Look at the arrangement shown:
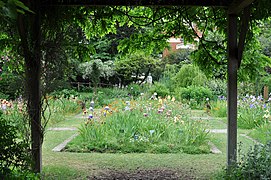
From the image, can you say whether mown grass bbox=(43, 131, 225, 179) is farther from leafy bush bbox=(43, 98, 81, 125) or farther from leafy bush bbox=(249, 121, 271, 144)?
leafy bush bbox=(43, 98, 81, 125)

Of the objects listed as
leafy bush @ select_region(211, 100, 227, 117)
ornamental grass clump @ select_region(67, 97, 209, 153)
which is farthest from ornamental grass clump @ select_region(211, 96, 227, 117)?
ornamental grass clump @ select_region(67, 97, 209, 153)

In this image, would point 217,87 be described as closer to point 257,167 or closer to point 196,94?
point 196,94

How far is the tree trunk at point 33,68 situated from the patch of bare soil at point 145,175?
0.81 m

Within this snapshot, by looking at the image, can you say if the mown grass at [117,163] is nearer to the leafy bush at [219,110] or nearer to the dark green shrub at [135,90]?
the leafy bush at [219,110]

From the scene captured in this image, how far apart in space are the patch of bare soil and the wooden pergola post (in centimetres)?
64

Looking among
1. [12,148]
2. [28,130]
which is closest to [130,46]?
[28,130]

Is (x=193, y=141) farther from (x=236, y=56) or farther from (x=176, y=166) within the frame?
(x=236, y=56)

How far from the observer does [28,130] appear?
3629 millimetres

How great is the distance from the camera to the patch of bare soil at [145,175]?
4.04 m

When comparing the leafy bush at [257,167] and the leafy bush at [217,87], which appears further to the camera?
the leafy bush at [217,87]

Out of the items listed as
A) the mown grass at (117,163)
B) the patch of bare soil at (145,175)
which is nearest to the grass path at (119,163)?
the mown grass at (117,163)

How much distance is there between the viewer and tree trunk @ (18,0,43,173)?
349 cm

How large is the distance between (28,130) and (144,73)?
12.1m

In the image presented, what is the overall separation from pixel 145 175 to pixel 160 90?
27.5 feet
